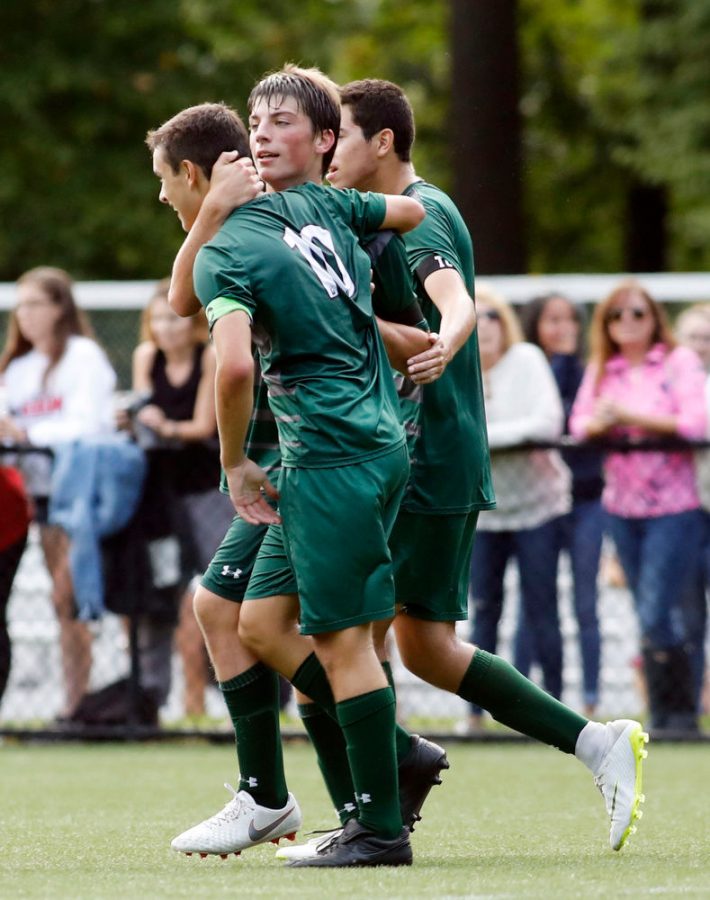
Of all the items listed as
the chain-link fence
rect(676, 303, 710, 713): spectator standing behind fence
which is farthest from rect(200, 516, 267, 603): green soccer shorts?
rect(676, 303, 710, 713): spectator standing behind fence

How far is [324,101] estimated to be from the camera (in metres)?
4.88

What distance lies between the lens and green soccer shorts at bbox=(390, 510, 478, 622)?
5.32 m

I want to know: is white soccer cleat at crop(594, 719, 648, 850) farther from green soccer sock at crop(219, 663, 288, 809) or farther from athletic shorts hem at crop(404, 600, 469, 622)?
green soccer sock at crop(219, 663, 288, 809)

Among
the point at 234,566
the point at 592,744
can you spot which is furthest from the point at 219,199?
the point at 592,744

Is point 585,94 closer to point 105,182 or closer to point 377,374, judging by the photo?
point 105,182

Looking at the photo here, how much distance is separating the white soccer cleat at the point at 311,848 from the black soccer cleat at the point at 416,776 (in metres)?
0.31

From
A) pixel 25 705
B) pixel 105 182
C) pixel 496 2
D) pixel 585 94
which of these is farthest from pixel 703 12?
pixel 25 705

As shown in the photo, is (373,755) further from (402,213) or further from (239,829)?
(402,213)

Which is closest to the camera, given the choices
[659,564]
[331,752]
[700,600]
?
[331,752]

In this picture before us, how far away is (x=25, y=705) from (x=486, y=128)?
5.77m

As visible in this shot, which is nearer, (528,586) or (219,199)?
(219,199)

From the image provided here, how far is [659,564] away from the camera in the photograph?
8.95 meters

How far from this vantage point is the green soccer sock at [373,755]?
4.73 meters

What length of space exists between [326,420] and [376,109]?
50.6 inches
